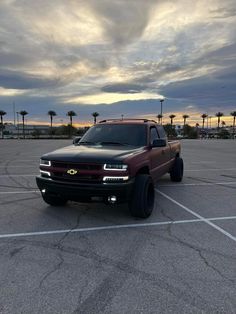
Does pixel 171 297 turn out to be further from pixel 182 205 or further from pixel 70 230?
pixel 182 205

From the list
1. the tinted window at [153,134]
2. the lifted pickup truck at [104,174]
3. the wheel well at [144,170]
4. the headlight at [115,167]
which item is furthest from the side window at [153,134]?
the headlight at [115,167]

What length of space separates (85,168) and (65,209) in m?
1.41

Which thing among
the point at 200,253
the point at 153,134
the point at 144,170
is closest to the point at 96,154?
the point at 144,170

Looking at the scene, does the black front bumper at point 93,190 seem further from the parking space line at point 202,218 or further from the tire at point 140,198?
the parking space line at point 202,218

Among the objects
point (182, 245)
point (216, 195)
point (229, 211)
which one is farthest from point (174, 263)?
point (216, 195)

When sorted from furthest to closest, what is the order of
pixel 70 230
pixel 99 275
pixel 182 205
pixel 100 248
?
pixel 182 205 < pixel 70 230 < pixel 100 248 < pixel 99 275

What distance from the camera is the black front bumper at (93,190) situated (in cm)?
550

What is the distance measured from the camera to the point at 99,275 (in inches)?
148

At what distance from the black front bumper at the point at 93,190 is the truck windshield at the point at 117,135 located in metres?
1.44

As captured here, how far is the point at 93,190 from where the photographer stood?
552 cm

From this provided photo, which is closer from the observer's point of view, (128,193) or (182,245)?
(182,245)

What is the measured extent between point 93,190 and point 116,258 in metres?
1.52

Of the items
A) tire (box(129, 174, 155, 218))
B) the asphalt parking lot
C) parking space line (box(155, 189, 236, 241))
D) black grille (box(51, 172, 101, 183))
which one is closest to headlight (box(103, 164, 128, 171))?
black grille (box(51, 172, 101, 183))

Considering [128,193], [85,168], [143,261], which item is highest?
[85,168]
